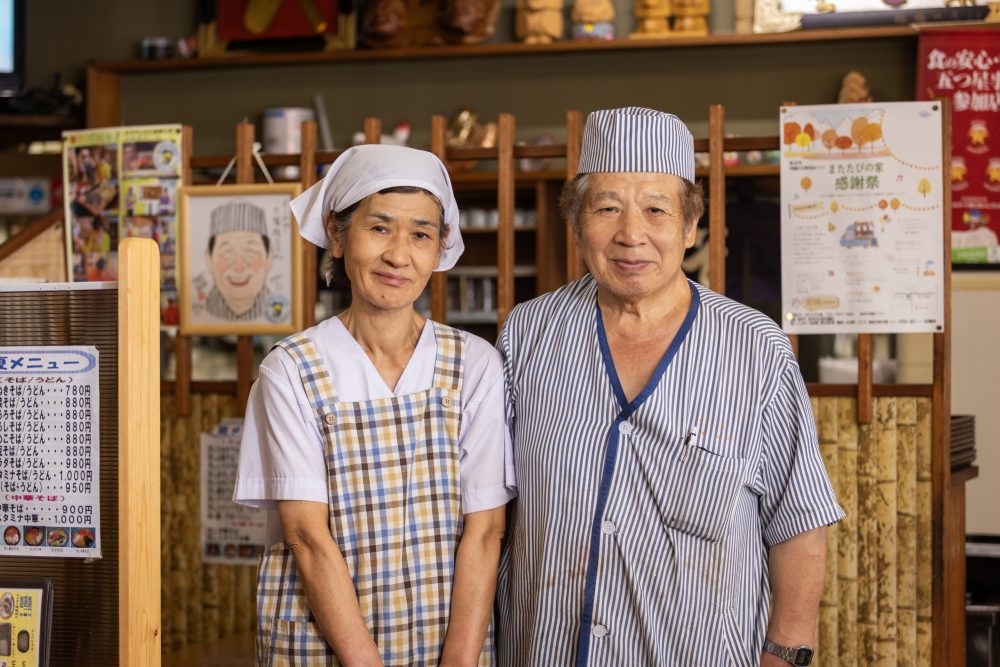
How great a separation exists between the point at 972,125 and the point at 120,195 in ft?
12.3

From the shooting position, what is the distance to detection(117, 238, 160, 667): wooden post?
1.70m

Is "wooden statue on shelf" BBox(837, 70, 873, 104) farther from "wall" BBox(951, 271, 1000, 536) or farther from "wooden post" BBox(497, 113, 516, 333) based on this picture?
"wooden post" BBox(497, 113, 516, 333)

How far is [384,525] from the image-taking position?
1865 millimetres

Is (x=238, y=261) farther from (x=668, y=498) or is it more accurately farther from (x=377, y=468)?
(x=668, y=498)

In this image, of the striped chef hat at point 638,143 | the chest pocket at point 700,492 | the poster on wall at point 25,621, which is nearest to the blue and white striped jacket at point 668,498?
the chest pocket at point 700,492

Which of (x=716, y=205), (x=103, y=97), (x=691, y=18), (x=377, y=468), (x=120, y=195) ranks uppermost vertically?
(x=691, y=18)

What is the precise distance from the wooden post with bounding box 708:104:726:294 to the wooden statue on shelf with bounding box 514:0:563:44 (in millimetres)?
2497

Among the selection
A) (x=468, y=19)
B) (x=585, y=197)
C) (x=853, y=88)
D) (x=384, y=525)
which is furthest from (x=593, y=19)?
(x=384, y=525)

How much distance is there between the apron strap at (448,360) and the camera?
1940mm

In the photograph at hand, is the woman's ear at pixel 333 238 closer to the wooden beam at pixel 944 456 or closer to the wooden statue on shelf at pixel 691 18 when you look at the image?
the wooden beam at pixel 944 456

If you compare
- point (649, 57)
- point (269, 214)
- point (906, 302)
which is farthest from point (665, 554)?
point (649, 57)

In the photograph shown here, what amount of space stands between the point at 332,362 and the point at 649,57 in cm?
402

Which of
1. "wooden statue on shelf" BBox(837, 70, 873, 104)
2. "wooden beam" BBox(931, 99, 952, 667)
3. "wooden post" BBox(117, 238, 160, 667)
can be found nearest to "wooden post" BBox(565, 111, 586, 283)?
"wooden beam" BBox(931, 99, 952, 667)

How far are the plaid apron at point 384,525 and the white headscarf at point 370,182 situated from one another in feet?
0.76
